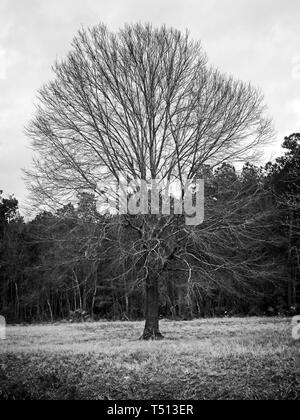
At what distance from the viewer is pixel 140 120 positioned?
41.9 feet

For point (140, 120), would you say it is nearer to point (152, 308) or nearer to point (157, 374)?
point (152, 308)

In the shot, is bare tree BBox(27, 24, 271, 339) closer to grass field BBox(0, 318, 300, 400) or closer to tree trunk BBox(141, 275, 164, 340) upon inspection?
tree trunk BBox(141, 275, 164, 340)

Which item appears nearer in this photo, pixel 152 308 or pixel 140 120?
pixel 140 120

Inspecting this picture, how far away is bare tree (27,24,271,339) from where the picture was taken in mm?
12328

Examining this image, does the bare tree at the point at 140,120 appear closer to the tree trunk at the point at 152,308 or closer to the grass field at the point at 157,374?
the tree trunk at the point at 152,308

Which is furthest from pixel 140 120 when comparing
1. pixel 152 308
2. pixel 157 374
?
pixel 157 374

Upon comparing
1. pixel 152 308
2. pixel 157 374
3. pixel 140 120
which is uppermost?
pixel 140 120

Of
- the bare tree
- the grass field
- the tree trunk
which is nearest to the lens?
the grass field

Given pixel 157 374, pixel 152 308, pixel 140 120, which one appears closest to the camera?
pixel 157 374

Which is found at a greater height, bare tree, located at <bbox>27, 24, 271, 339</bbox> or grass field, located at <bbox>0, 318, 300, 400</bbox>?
bare tree, located at <bbox>27, 24, 271, 339</bbox>

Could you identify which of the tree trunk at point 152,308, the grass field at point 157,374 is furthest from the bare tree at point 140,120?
the grass field at point 157,374

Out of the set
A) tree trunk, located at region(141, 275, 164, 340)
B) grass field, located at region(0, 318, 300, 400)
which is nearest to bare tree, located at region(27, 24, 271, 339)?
tree trunk, located at region(141, 275, 164, 340)
